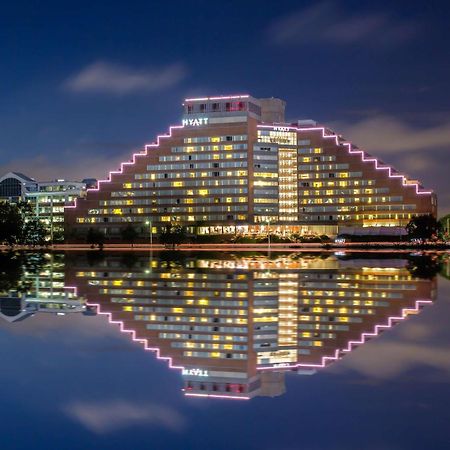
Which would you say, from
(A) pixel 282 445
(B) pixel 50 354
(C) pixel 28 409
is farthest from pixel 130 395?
(B) pixel 50 354

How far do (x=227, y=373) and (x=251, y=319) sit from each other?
9.88m

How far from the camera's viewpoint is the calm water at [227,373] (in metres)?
12.4

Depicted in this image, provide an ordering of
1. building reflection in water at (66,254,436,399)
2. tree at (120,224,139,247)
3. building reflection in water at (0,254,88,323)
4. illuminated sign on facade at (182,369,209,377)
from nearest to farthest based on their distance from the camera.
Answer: illuminated sign on facade at (182,369,209,377) → building reflection in water at (66,254,436,399) → building reflection in water at (0,254,88,323) → tree at (120,224,139,247)

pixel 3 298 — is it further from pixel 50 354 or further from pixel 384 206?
pixel 384 206

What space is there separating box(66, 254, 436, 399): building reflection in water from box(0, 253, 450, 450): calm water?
78 millimetres

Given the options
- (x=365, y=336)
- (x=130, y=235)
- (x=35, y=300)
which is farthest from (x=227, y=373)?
(x=130, y=235)

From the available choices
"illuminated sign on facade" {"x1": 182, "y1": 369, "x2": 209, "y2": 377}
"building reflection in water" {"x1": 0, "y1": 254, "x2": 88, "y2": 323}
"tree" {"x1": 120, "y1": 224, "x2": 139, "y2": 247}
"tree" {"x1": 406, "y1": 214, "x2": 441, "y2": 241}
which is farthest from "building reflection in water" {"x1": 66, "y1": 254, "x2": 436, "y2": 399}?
"tree" {"x1": 120, "y1": 224, "x2": 139, "y2": 247}

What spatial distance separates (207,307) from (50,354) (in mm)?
11828

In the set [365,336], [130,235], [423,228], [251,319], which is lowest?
[365,336]

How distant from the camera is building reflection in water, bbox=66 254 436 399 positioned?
1762 cm

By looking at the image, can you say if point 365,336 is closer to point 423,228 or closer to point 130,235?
point 423,228

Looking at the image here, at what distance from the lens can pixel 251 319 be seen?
26.5 metres

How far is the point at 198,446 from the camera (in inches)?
462

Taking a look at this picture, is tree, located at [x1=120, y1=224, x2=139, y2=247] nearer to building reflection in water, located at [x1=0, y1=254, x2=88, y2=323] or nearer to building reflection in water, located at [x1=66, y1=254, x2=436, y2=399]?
building reflection in water, located at [x1=0, y1=254, x2=88, y2=323]
